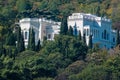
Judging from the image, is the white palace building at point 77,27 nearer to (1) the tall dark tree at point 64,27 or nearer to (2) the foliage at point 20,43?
(1) the tall dark tree at point 64,27

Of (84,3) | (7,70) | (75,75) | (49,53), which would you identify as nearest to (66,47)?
(49,53)

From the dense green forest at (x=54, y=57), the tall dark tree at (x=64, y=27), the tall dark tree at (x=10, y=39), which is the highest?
the tall dark tree at (x=64, y=27)

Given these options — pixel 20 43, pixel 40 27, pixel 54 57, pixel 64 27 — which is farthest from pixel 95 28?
pixel 54 57

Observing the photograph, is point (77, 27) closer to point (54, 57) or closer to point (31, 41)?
point (31, 41)

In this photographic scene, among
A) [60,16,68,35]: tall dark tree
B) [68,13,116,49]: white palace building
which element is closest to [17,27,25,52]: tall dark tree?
[60,16,68,35]: tall dark tree

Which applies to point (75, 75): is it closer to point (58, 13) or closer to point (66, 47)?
point (66, 47)

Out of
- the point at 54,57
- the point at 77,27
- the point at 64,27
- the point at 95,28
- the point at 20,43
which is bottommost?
the point at 54,57

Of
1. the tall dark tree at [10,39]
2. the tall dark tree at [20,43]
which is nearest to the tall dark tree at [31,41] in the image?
the tall dark tree at [20,43]

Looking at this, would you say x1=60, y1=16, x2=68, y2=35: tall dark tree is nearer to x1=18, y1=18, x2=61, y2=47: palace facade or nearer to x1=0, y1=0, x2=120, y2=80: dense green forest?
x1=0, y1=0, x2=120, y2=80: dense green forest
